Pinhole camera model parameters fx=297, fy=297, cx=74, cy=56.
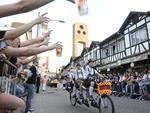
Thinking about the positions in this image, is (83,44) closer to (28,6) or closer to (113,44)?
(113,44)

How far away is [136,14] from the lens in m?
29.5

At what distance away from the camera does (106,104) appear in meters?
9.33

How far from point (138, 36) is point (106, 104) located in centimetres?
2075

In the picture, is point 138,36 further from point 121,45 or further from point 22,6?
point 22,6

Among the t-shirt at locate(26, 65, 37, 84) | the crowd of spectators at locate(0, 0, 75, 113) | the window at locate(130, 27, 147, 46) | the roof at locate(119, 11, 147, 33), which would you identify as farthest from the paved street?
the roof at locate(119, 11, 147, 33)

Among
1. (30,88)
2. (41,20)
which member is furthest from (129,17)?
(41,20)

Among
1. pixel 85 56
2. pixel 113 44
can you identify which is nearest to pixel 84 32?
pixel 85 56

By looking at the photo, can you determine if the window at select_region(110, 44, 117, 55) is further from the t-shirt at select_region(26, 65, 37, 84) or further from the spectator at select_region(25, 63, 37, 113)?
the spectator at select_region(25, 63, 37, 113)

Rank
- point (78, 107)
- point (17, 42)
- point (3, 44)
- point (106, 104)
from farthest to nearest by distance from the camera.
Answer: point (78, 107) → point (106, 104) → point (17, 42) → point (3, 44)

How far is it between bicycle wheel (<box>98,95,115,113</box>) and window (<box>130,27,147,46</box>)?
18.9 meters

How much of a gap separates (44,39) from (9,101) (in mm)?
2251

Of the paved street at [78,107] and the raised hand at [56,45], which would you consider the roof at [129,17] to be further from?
the raised hand at [56,45]

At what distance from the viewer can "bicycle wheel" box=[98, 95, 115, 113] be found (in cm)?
909

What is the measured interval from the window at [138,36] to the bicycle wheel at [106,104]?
1890 centimetres
